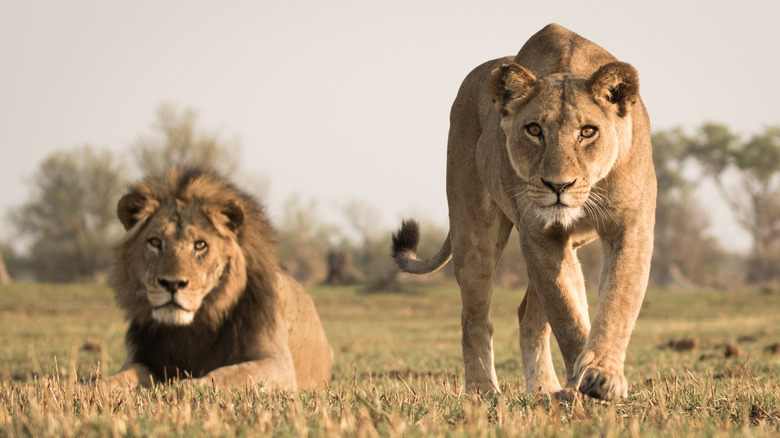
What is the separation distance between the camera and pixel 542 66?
4176 millimetres

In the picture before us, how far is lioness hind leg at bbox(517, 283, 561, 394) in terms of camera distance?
4.45m

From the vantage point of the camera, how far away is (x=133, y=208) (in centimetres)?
525

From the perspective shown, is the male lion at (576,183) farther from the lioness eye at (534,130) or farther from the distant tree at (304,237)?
the distant tree at (304,237)

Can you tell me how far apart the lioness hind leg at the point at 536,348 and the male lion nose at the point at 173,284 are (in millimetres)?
2029

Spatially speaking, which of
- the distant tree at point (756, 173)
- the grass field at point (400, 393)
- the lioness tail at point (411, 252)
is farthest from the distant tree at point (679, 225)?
the lioness tail at point (411, 252)

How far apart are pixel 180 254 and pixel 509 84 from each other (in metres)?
2.29

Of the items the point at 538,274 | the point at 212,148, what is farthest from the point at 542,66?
the point at 212,148

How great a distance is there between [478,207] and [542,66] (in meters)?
0.94

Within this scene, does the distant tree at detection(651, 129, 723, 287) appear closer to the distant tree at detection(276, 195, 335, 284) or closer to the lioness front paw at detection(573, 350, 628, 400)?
the distant tree at detection(276, 195, 335, 284)

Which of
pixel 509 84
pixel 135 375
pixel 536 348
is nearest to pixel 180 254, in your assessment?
pixel 135 375

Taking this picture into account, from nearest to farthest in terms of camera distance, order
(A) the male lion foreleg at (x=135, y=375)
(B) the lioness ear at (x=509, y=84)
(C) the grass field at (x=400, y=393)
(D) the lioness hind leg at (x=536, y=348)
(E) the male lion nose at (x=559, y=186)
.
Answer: (C) the grass field at (x=400, y=393), (E) the male lion nose at (x=559, y=186), (B) the lioness ear at (x=509, y=84), (D) the lioness hind leg at (x=536, y=348), (A) the male lion foreleg at (x=135, y=375)

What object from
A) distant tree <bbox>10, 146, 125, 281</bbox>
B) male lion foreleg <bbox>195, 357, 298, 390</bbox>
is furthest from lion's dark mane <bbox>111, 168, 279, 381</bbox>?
distant tree <bbox>10, 146, 125, 281</bbox>

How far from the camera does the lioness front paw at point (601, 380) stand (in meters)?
3.01

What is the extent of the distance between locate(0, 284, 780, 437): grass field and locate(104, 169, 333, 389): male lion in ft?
1.97
